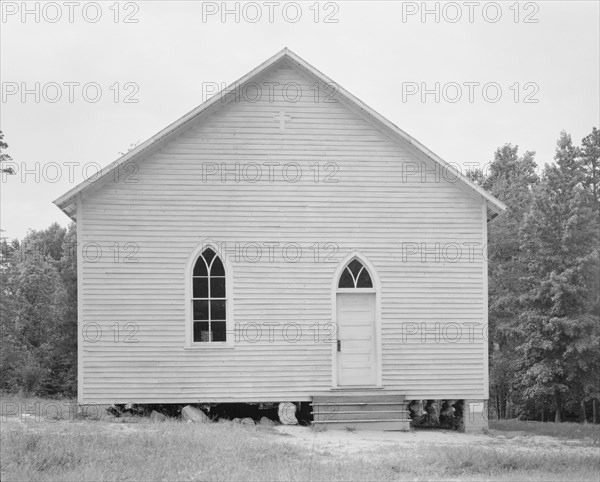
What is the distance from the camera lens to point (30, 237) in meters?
52.8

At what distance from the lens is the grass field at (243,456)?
11070 millimetres

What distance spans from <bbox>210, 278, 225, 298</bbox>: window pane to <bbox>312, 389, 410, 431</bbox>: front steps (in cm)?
290

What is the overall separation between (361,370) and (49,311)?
28654 millimetres

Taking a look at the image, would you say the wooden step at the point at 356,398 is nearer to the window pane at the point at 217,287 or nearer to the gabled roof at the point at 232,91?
the window pane at the point at 217,287

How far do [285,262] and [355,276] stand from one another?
152 cm

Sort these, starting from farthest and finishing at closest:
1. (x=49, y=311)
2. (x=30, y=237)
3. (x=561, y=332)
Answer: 1. (x=30, y=237)
2. (x=49, y=311)
3. (x=561, y=332)

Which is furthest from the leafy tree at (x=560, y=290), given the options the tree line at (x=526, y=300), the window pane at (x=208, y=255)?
the window pane at (x=208, y=255)

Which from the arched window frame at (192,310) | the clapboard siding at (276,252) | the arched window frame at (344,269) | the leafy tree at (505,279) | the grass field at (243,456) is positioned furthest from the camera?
the leafy tree at (505,279)

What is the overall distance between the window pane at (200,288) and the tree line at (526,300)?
16.8 meters

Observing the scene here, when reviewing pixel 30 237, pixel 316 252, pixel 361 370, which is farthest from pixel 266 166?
pixel 30 237

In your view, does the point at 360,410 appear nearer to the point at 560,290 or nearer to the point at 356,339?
the point at 356,339

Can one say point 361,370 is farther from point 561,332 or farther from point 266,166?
point 561,332

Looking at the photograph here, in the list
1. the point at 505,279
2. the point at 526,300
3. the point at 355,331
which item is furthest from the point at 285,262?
the point at 505,279

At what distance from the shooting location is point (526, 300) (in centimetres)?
3059
